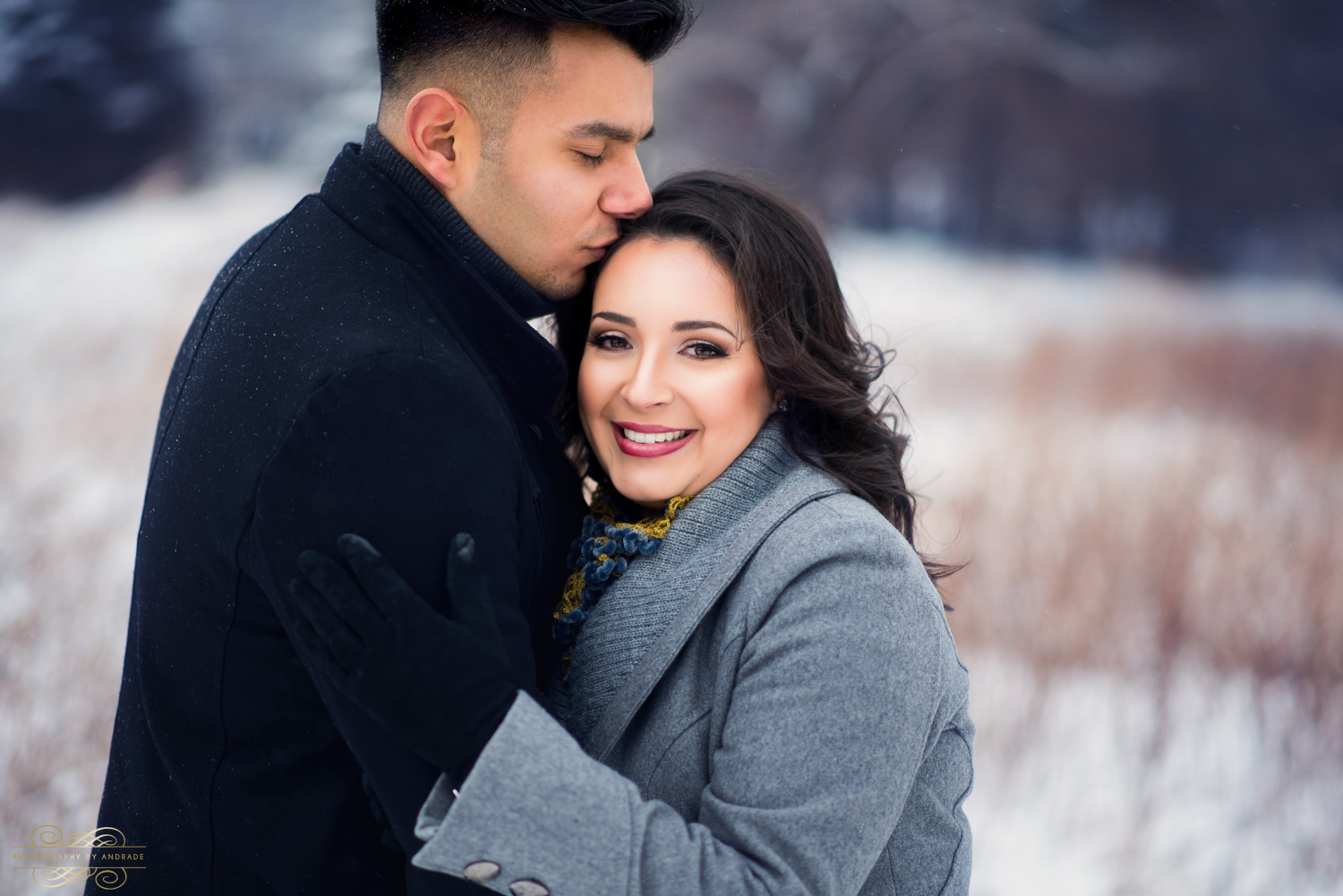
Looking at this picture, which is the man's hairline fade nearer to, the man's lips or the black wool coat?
the black wool coat

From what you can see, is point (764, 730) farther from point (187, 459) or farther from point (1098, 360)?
point (1098, 360)

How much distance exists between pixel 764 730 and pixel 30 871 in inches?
126

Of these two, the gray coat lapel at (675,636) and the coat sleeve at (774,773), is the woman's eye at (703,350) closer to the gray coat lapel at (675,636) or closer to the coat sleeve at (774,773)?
the gray coat lapel at (675,636)

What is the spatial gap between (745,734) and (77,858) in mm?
3208

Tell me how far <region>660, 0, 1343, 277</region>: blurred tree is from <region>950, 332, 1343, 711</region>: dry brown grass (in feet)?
6.25

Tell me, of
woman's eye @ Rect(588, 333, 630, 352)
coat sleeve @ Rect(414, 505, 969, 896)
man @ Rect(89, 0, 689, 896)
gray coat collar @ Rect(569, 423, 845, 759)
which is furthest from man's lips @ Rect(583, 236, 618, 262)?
coat sleeve @ Rect(414, 505, 969, 896)

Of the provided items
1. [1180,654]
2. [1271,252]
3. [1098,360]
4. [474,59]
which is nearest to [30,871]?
[474,59]

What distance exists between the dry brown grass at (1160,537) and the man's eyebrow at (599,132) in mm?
3394

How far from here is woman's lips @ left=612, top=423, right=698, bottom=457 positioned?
169 cm

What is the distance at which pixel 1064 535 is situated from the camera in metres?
4.61

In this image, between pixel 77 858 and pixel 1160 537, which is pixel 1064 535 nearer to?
pixel 1160 537

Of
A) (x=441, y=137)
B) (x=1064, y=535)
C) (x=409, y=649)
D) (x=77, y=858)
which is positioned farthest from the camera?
(x=1064, y=535)

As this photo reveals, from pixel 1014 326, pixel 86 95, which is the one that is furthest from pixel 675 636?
pixel 86 95

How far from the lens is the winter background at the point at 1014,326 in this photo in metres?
3.87
